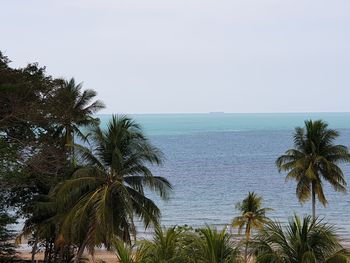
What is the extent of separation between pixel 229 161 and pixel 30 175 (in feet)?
365

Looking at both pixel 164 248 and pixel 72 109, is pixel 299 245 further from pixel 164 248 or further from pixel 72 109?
pixel 72 109

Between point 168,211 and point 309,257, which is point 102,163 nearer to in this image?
point 309,257

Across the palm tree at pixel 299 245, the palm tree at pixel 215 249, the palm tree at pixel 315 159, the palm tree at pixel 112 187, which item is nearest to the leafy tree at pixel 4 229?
the palm tree at pixel 112 187

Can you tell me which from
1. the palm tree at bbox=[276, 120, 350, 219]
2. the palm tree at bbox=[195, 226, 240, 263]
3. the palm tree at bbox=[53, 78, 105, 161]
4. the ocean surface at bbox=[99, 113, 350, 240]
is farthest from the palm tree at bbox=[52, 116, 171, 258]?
the palm tree at bbox=[276, 120, 350, 219]

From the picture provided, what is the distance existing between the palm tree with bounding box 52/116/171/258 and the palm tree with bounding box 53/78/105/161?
1.56 meters

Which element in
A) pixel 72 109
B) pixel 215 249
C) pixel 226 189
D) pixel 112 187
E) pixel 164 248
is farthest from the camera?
pixel 226 189

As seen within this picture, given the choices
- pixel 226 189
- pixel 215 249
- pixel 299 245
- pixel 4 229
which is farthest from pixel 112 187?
pixel 226 189

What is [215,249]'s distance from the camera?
11.1m

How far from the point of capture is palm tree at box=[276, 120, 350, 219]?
117 feet

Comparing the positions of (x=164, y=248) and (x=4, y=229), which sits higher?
(x=164, y=248)

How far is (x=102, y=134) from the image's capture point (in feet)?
84.1

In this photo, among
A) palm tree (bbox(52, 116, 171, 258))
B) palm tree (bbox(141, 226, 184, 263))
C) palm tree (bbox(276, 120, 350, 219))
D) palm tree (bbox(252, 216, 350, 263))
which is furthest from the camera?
palm tree (bbox(276, 120, 350, 219))

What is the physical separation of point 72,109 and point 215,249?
22749 mm

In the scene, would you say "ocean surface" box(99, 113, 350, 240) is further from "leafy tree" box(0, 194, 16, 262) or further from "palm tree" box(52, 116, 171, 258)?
"leafy tree" box(0, 194, 16, 262)
